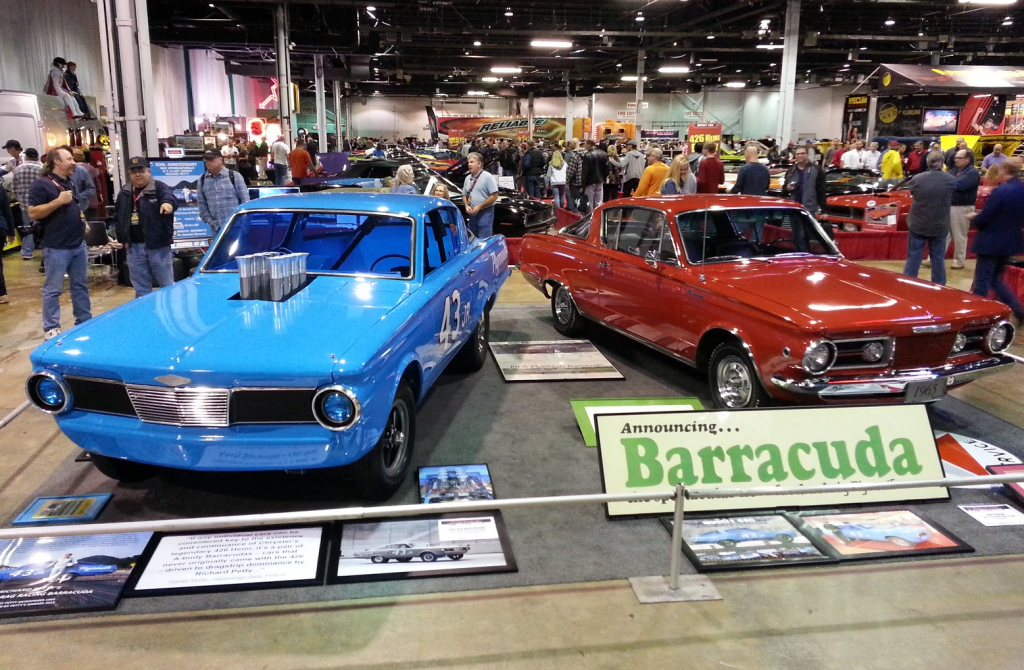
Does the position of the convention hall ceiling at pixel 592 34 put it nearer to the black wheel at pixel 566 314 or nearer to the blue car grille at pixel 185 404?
the black wheel at pixel 566 314

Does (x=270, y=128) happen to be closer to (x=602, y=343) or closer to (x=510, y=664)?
(x=602, y=343)

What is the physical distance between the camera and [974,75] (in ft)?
57.6

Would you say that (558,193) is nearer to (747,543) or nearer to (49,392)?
(747,543)

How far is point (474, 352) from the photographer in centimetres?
613

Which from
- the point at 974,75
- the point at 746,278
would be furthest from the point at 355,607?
the point at 974,75

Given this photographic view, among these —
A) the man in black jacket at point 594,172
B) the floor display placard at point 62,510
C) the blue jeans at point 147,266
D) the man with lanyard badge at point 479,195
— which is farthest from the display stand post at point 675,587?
the man in black jacket at point 594,172

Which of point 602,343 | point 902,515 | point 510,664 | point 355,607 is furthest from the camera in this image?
point 602,343

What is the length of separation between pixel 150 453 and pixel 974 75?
20.5 m

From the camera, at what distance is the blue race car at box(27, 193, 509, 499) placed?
3332 millimetres

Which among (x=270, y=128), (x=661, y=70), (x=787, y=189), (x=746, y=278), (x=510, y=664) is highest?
(x=661, y=70)

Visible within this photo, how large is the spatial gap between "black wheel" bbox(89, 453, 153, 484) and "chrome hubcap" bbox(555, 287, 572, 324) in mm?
4233

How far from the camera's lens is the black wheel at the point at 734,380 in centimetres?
475

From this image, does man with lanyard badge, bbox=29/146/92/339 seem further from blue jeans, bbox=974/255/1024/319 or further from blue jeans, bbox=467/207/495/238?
blue jeans, bbox=974/255/1024/319

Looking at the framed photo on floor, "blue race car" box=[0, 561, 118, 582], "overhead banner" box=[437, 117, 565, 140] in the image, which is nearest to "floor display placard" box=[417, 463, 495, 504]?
"blue race car" box=[0, 561, 118, 582]
